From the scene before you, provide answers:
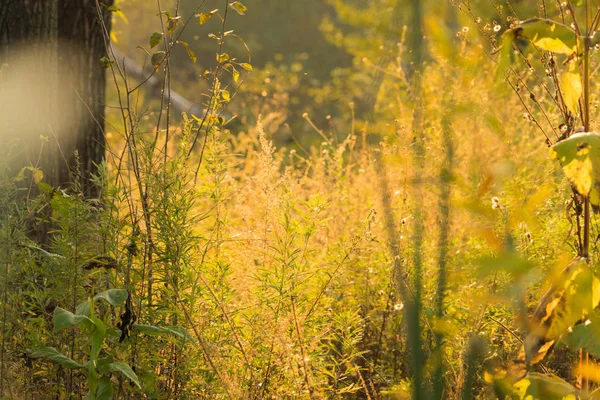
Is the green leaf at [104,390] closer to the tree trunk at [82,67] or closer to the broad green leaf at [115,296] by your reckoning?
the broad green leaf at [115,296]

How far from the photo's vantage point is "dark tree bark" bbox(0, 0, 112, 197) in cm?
356

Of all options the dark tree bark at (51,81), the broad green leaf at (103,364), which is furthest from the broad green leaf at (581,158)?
the dark tree bark at (51,81)

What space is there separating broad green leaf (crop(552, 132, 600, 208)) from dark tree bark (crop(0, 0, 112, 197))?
2.18 meters

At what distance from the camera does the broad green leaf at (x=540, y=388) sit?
5.09ft

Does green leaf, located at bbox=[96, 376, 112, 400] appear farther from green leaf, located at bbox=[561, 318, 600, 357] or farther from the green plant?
green leaf, located at bbox=[561, 318, 600, 357]

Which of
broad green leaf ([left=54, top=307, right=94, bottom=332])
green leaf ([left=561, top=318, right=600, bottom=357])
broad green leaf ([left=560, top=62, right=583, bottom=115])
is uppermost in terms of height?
broad green leaf ([left=560, top=62, right=583, bottom=115])

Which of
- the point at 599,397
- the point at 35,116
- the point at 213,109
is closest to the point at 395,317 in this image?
the point at 213,109

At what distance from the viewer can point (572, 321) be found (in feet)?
4.98

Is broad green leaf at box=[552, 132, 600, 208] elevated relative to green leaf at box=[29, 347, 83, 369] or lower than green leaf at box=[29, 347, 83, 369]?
elevated

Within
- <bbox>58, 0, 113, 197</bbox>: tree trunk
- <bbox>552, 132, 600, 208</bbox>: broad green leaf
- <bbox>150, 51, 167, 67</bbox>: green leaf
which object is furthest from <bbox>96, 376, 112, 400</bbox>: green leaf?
<bbox>58, 0, 113, 197</bbox>: tree trunk

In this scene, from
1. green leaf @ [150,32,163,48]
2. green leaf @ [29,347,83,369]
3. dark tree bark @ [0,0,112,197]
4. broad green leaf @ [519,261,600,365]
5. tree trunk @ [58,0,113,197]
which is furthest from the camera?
tree trunk @ [58,0,113,197]

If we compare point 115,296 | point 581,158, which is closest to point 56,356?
point 115,296

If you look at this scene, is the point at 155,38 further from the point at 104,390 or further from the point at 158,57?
the point at 104,390

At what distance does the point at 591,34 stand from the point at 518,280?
0.58 m
